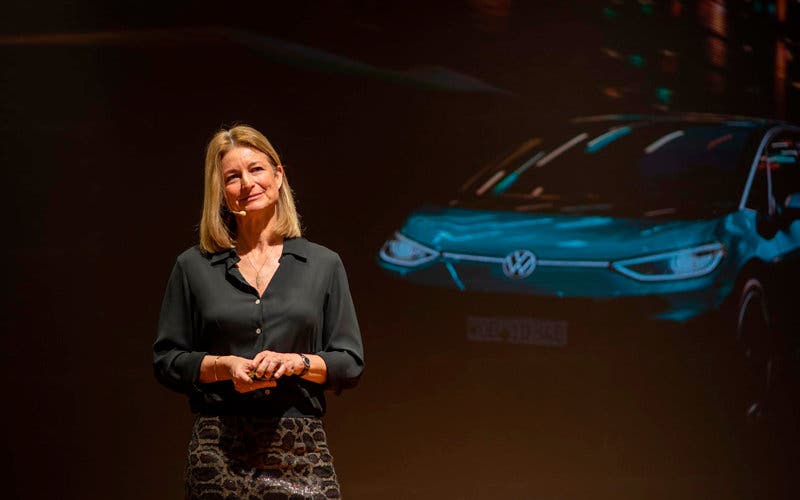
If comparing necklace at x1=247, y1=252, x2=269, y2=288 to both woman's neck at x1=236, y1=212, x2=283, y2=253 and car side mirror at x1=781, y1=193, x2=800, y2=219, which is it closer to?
woman's neck at x1=236, y1=212, x2=283, y2=253

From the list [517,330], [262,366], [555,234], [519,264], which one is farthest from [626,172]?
[262,366]

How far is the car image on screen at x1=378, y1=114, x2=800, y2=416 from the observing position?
137 inches

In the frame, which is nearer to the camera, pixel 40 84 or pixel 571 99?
pixel 571 99

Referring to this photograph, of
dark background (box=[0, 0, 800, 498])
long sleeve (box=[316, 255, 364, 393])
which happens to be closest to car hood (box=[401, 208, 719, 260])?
dark background (box=[0, 0, 800, 498])

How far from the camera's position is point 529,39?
3.72 m

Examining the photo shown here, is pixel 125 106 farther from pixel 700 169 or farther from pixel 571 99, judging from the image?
pixel 700 169

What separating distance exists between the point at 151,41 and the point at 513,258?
171 centimetres

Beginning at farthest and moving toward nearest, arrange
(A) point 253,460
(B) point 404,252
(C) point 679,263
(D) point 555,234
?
(B) point 404,252 → (D) point 555,234 → (C) point 679,263 → (A) point 253,460

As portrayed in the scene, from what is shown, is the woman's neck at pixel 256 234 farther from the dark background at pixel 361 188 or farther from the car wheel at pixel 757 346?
the car wheel at pixel 757 346

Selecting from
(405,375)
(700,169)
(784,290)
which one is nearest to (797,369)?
(784,290)

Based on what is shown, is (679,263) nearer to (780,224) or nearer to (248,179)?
(780,224)

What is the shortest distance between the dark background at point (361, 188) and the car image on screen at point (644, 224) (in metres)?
0.10

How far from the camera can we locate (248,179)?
6.31 feet

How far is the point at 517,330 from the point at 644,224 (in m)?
0.59
